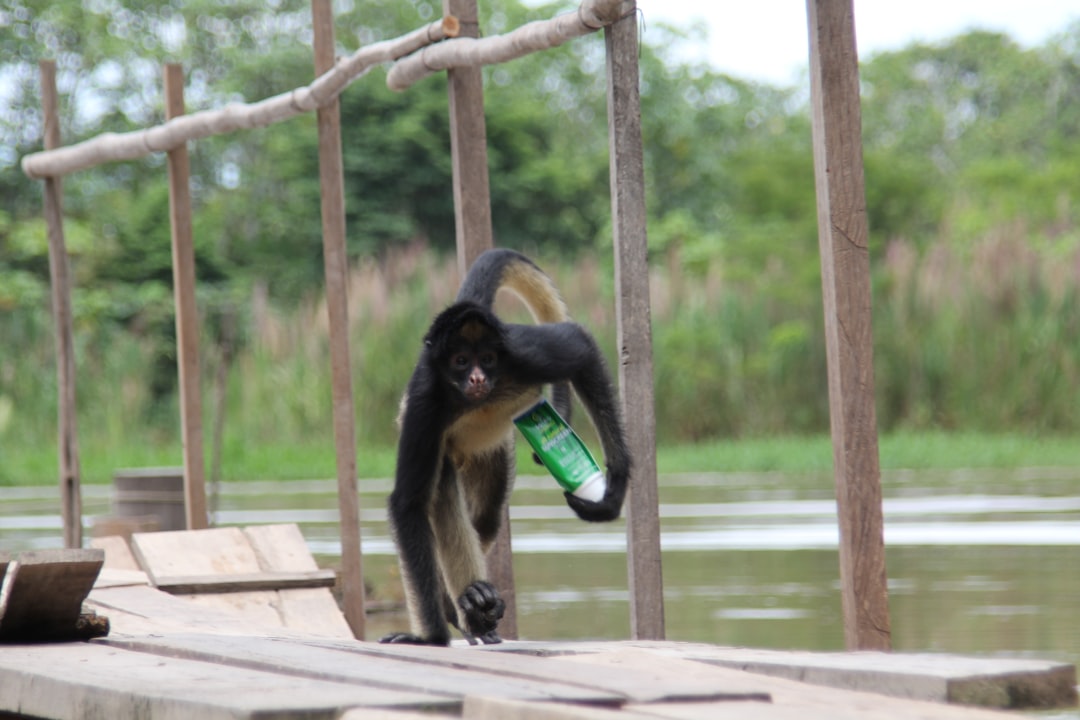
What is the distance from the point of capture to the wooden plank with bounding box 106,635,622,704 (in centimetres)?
289

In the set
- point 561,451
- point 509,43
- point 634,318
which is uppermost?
point 509,43

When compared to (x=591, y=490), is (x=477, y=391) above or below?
above

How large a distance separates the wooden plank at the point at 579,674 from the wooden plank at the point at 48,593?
716mm

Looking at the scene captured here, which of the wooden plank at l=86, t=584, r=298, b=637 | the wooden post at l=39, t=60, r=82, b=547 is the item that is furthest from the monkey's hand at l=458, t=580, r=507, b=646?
the wooden post at l=39, t=60, r=82, b=547

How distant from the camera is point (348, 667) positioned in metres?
3.34

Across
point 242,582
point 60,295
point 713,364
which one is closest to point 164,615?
point 242,582

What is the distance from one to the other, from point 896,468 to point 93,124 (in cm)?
2171

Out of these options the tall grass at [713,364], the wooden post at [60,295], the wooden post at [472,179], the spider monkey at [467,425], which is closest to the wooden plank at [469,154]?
the wooden post at [472,179]

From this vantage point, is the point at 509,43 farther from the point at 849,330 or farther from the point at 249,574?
the point at 249,574

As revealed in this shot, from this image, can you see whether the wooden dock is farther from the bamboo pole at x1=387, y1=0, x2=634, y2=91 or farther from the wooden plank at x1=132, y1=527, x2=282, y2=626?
the bamboo pole at x1=387, y1=0, x2=634, y2=91

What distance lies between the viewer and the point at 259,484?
1470 cm

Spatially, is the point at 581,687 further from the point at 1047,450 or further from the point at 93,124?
the point at 93,124

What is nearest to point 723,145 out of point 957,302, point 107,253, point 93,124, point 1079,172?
point 1079,172

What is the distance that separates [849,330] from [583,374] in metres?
0.96
